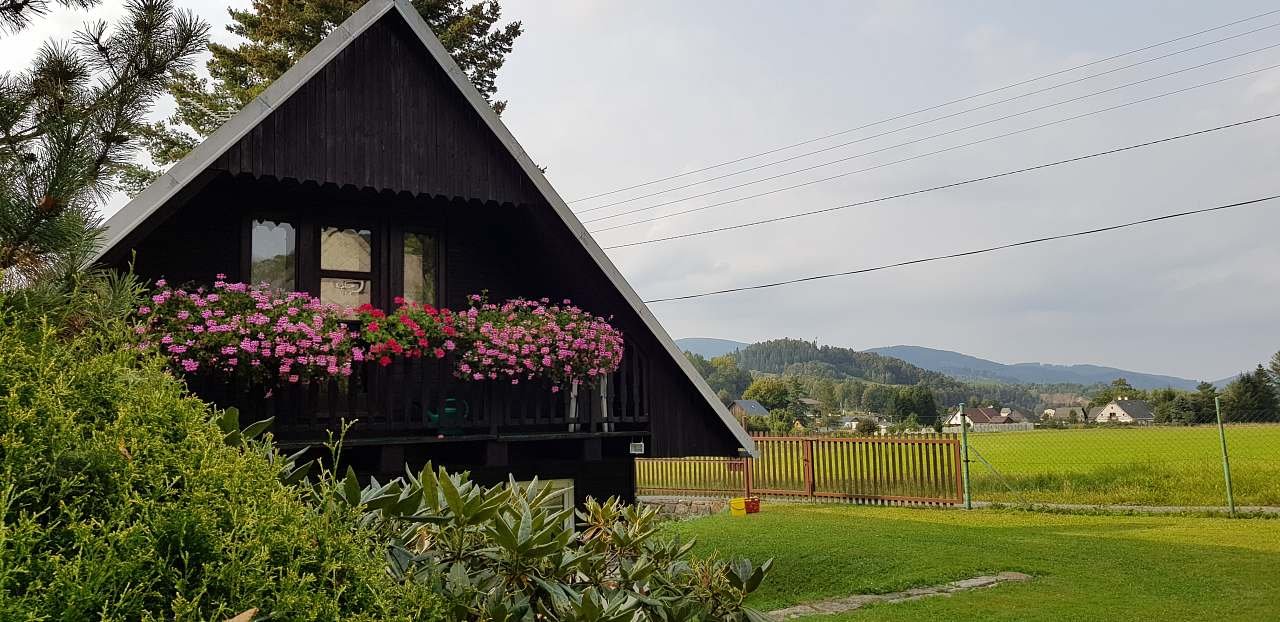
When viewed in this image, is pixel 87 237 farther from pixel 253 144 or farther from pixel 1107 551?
pixel 1107 551

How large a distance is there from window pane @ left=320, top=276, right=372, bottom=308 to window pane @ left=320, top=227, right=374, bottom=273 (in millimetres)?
142

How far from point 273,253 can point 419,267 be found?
1660 millimetres

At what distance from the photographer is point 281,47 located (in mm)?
26078

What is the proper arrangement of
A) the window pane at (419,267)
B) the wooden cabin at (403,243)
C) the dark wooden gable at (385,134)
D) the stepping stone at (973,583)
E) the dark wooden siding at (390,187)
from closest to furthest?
the wooden cabin at (403,243) → the dark wooden gable at (385,134) → the dark wooden siding at (390,187) → the window pane at (419,267) → the stepping stone at (973,583)

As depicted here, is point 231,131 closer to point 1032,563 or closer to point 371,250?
point 371,250

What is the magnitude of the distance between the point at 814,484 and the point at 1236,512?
9685mm

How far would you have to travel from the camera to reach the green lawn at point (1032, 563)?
1119 cm

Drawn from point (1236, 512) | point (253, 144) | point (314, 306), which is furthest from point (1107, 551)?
point (253, 144)

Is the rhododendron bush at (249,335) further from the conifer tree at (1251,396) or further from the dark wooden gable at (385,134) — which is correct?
the conifer tree at (1251,396)

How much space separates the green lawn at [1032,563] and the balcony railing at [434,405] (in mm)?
2441

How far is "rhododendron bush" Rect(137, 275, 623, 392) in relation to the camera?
8258 millimetres

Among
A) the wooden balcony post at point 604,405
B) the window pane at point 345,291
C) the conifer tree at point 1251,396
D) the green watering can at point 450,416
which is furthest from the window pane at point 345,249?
the conifer tree at point 1251,396

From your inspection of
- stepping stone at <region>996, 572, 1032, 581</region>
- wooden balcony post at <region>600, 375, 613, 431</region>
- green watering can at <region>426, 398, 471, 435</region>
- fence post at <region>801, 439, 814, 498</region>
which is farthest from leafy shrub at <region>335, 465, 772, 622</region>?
fence post at <region>801, 439, 814, 498</region>

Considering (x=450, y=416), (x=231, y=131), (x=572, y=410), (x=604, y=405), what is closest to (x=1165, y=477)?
(x=604, y=405)
